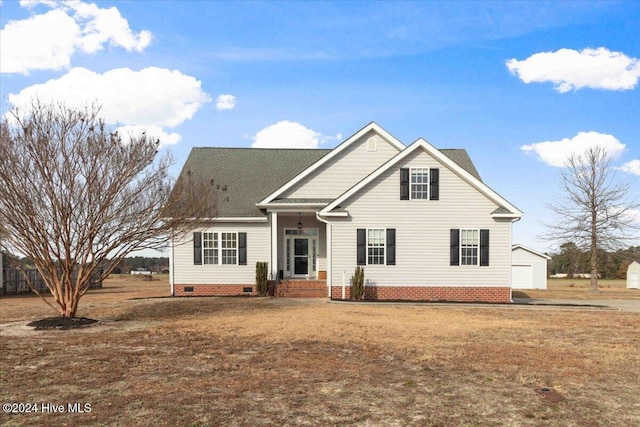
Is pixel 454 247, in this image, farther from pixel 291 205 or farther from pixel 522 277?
pixel 522 277

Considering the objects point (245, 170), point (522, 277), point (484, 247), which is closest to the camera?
point (484, 247)

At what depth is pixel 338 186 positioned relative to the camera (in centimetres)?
2419

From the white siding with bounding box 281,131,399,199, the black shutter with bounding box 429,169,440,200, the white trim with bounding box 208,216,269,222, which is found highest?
the white siding with bounding box 281,131,399,199

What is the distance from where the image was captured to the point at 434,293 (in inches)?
848

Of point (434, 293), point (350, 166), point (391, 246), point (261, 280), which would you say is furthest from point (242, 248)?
point (434, 293)

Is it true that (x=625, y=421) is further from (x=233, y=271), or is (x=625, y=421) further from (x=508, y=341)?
(x=233, y=271)

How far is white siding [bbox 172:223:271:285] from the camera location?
2388 cm

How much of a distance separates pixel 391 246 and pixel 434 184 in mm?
3131

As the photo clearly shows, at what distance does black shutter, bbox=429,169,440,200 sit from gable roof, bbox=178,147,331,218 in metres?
7.67

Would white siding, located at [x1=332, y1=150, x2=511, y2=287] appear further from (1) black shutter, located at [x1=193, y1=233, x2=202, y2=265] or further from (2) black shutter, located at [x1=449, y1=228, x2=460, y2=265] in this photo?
(1) black shutter, located at [x1=193, y1=233, x2=202, y2=265]

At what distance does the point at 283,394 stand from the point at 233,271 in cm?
1704

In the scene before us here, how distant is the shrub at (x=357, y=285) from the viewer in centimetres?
2081

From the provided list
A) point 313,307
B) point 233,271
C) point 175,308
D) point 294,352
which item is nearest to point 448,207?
point 313,307

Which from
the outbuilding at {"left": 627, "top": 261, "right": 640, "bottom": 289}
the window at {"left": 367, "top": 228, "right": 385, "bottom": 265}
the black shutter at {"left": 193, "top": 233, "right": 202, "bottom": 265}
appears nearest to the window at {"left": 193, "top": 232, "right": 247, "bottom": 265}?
the black shutter at {"left": 193, "top": 233, "right": 202, "bottom": 265}
